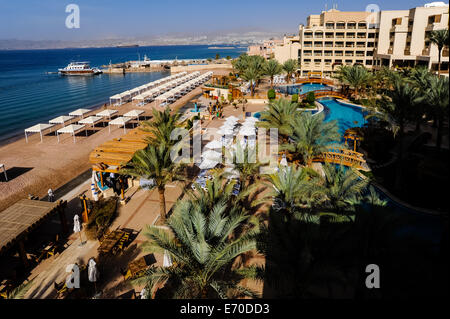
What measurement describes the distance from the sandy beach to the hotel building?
43.0 metres

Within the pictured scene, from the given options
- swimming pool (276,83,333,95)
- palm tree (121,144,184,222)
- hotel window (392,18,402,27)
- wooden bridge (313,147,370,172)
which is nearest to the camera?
palm tree (121,144,184,222)

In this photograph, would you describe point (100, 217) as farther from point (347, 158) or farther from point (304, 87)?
point (304, 87)

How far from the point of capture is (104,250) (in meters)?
11.8

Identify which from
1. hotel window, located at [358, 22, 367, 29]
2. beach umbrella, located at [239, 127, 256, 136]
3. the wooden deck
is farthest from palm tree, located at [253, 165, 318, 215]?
hotel window, located at [358, 22, 367, 29]

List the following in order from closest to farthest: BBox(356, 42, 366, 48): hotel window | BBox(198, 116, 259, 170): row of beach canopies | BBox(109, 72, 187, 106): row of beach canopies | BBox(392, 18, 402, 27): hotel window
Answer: BBox(198, 116, 259, 170): row of beach canopies → BBox(109, 72, 187, 106): row of beach canopies → BBox(392, 18, 402, 27): hotel window → BBox(356, 42, 366, 48): hotel window

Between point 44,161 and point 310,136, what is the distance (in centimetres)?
2009

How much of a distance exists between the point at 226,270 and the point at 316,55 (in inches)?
2295

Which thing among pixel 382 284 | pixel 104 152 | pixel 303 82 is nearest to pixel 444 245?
pixel 382 284

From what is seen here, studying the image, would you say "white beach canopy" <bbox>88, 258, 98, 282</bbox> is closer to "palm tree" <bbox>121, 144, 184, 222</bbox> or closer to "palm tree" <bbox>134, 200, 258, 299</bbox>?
"palm tree" <bbox>134, 200, 258, 299</bbox>

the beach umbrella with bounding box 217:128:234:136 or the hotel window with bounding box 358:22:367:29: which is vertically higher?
the hotel window with bounding box 358:22:367:29

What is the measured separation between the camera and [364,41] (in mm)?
56656

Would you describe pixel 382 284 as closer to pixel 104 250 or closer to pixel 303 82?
pixel 104 250

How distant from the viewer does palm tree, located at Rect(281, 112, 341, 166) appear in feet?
55.6

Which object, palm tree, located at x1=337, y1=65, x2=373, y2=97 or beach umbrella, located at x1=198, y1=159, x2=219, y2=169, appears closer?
beach umbrella, located at x1=198, y1=159, x2=219, y2=169
